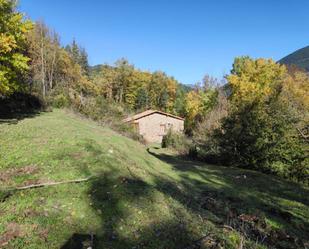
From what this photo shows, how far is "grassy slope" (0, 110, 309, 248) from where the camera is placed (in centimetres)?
612

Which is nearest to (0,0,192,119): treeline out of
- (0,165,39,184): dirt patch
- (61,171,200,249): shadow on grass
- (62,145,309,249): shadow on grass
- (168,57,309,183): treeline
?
(0,165,39,184): dirt patch

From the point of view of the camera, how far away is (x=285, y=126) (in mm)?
18391

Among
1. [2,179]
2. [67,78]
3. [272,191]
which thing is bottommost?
[272,191]

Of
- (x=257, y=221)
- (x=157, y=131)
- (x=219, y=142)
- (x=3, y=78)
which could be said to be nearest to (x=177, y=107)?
(x=157, y=131)

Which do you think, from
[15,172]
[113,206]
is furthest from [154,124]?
[113,206]

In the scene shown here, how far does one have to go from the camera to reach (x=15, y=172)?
9.30 m

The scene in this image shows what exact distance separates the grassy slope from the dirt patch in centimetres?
3

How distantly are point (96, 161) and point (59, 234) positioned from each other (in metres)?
4.46

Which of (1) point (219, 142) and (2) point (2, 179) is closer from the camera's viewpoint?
(2) point (2, 179)

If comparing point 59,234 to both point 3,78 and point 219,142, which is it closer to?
point 3,78

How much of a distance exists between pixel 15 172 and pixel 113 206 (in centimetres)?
397

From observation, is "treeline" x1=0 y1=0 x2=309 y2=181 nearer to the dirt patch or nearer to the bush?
the bush

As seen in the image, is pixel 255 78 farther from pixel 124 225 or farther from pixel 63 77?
pixel 124 225

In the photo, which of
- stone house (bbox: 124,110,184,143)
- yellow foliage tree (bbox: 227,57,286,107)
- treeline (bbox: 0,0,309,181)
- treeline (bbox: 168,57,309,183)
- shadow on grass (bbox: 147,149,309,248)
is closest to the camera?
shadow on grass (bbox: 147,149,309,248)
